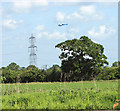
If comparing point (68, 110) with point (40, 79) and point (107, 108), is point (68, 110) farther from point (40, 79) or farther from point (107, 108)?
point (40, 79)

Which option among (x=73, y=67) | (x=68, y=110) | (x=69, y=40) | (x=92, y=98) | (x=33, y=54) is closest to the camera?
(x=68, y=110)

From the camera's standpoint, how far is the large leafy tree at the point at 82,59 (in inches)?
1395

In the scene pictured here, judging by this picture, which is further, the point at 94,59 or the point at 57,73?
the point at 57,73

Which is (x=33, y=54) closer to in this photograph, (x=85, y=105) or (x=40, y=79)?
(x=40, y=79)

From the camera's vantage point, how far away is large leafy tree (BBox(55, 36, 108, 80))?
35438 mm

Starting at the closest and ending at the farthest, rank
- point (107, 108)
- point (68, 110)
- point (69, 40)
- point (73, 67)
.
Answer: point (68, 110)
point (107, 108)
point (73, 67)
point (69, 40)

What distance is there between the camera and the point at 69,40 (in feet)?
126

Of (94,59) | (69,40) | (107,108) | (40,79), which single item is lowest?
(107,108)

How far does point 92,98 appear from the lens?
32.8 feet

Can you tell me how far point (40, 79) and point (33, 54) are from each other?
4426mm

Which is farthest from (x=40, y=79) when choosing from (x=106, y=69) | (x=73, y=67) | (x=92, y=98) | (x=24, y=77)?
(x=92, y=98)

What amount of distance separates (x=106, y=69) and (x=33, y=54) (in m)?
12.4

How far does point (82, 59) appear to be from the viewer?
3656 cm

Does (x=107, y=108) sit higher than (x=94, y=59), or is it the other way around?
(x=94, y=59)
